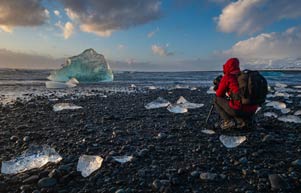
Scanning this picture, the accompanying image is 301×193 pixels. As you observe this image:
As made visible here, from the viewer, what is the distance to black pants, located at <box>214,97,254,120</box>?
551 centimetres

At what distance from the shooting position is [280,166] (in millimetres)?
3846

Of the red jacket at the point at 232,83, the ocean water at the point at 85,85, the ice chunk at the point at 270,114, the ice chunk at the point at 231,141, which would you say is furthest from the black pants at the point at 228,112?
the ocean water at the point at 85,85

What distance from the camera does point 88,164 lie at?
3.81 m

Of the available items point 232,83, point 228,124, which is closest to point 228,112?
point 228,124

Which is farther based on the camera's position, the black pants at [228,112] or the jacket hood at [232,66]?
the black pants at [228,112]

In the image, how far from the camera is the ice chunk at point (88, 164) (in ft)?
12.0

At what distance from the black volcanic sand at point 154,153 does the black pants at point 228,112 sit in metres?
0.29

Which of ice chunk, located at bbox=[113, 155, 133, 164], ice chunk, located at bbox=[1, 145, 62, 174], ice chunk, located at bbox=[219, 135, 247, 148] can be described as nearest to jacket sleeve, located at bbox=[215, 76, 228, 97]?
ice chunk, located at bbox=[219, 135, 247, 148]

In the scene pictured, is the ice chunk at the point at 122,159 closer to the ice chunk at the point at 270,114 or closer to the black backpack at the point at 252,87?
the black backpack at the point at 252,87

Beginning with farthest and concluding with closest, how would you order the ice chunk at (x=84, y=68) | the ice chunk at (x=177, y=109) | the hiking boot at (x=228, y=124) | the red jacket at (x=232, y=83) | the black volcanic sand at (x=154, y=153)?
the ice chunk at (x=84, y=68), the ice chunk at (x=177, y=109), the hiking boot at (x=228, y=124), the red jacket at (x=232, y=83), the black volcanic sand at (x=154, y=153)

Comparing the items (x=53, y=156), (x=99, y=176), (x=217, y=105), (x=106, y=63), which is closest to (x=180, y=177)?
(x=99, y=176)

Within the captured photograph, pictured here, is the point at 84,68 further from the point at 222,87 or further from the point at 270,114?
the point at 222,87

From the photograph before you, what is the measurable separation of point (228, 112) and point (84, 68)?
16872mm

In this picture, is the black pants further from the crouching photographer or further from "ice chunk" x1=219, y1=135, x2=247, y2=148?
"ice chunk" x1=219, y1=135, x2=247, y2=148
